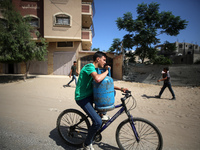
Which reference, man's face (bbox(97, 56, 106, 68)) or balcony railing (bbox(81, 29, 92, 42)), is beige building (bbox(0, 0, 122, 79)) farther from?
man's face (bbox(97, 56, 106, 68))

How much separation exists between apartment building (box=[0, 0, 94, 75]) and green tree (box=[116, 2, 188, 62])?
Result: 5.56 meters

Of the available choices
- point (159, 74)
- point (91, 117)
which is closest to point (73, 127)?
point (91, 117)

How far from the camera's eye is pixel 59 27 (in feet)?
46.5

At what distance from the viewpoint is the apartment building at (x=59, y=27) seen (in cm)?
1416

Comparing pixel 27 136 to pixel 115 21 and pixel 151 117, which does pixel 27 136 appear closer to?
pixel 151 117

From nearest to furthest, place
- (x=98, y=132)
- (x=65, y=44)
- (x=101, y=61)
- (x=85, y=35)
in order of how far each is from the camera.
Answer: (x=101, y=61)
(x=98, y=132)
(x=85, y=35)
(x=65, y=44)

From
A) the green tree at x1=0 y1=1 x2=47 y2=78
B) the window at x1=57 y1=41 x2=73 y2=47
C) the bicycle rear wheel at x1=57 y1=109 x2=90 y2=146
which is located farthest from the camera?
the window at x1=57 y1=41 x2=73 y2=47

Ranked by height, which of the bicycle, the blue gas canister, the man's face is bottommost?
the bicycle

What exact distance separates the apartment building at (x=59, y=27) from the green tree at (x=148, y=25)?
5.56 m

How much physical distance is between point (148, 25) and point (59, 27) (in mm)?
12075

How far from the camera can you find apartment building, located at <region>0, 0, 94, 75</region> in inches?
558

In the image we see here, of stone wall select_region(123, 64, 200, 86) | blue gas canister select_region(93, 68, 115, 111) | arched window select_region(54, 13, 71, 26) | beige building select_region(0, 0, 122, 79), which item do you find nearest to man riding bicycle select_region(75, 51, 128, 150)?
blue gas canister select_region(93, 68, 115, 111)

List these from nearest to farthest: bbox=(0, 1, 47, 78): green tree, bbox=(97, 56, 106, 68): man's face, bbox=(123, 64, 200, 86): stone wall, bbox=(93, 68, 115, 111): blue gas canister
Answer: bbox=(93, 68, 115, 111): blue gas canister, bbox=(97, 56, 106, 68): man's face, bbox=(123, 64, 200, 86): stone wall, bbox=(0, 1, 47, 78): green tree

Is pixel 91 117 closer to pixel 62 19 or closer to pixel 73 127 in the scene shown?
pixel 73 127
